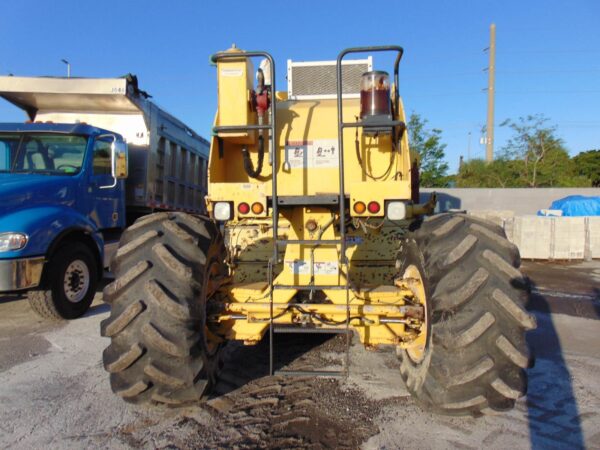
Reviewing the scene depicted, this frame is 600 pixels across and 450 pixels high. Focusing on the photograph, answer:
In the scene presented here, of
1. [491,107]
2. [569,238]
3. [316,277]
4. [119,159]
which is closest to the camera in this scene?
[316,277]

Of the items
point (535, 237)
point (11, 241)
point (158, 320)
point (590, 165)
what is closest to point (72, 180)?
point (11, 241)

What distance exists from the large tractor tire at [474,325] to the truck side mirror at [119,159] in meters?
5.16

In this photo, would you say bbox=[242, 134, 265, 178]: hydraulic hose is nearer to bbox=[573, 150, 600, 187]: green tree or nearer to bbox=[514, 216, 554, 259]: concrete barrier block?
bbox=[514, 216, 554, 259]: concrete barrier block

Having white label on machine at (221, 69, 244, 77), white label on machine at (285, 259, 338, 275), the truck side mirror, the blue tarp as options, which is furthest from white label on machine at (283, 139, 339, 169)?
the blue tarp

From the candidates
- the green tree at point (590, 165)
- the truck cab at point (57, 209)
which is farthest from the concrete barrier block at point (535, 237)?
the green tree at point (590, 165)

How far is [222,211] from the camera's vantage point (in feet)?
10.8

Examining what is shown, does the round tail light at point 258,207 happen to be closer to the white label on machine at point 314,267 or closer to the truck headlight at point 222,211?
the truck headlight at point 222,211

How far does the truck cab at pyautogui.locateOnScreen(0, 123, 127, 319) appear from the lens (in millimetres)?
5113

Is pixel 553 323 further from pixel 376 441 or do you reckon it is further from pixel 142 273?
pixel 142 273

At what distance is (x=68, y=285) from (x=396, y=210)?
4.82 meters

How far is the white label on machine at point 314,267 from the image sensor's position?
347 cm

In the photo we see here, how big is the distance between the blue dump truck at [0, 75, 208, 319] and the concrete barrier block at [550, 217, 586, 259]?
10.6 metres

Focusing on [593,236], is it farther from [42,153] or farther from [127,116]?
[42,153]

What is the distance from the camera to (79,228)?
5.98 m
